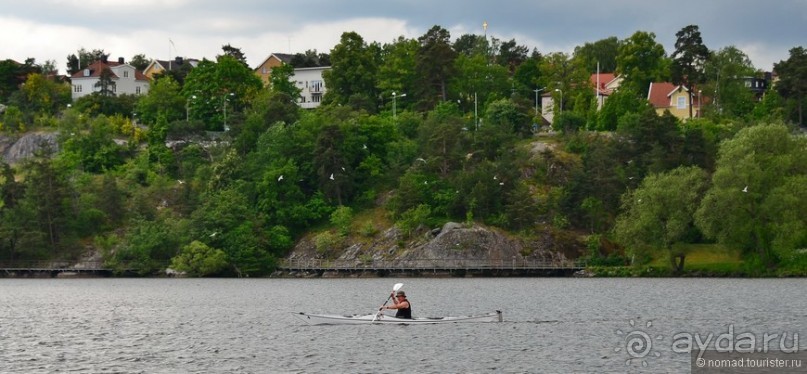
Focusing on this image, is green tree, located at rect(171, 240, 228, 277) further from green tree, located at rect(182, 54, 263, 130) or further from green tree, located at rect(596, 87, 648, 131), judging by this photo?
green tree, located at rect(596, 87, 648, 131)

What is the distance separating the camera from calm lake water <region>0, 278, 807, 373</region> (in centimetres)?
5044

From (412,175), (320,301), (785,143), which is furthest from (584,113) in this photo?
(320,301)

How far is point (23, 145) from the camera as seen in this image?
167500 mm

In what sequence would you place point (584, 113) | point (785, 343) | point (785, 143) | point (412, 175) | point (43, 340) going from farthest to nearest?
point (584, 113) < point (412, 175) < point (785, 143) < point (43, 340) < point (785, 343)

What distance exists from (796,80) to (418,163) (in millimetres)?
48321

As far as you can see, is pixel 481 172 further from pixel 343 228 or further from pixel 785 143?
pixel 785 143

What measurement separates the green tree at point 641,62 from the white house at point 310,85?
156 ft

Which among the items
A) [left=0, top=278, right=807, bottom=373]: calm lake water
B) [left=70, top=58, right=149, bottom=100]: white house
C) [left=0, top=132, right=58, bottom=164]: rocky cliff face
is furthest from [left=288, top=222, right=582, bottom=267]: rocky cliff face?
[left=70, top=58, right=149, bottom=100]: white house

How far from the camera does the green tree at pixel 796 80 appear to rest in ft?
477

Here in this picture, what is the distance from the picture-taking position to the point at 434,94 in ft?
530

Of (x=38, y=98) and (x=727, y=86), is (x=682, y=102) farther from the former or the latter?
(x=38, y=98)

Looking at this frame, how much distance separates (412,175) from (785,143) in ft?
139
